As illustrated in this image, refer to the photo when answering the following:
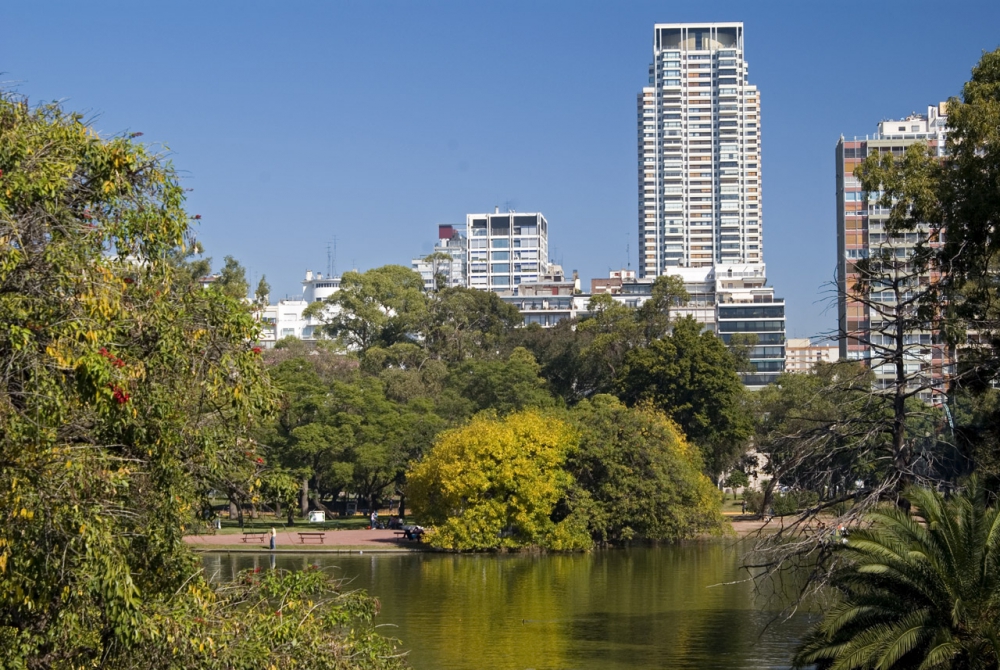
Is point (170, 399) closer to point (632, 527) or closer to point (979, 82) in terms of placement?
point (979, 82)

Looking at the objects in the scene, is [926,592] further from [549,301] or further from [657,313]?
[549,301]

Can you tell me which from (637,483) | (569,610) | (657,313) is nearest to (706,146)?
(657,313)

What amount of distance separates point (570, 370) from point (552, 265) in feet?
321

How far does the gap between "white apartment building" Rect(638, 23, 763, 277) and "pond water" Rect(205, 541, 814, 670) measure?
413 feet

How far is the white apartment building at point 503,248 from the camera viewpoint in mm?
173250

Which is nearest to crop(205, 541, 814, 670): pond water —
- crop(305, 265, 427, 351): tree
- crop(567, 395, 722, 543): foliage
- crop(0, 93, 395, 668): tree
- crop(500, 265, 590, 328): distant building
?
crop(567, 395, 722, 543): foliage

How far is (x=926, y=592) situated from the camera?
609 inches

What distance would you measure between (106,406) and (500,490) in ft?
113

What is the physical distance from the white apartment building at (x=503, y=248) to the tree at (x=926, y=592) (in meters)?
156

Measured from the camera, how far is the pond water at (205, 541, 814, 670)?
73.4 ft

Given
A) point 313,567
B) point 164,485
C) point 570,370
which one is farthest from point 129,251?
point 570,370

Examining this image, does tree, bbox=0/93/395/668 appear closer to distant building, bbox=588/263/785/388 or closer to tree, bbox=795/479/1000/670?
tree, bbox=795/479/1000/670

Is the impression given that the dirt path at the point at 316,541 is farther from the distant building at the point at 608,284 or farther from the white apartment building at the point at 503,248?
the white apartment building at the point at 503,248

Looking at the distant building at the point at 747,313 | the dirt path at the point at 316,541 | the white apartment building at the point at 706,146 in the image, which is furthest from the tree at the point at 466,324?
the white apartment building at the point at 706,146
